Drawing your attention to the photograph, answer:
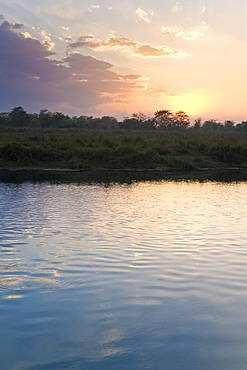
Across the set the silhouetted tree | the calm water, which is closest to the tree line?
the silhouetted tree

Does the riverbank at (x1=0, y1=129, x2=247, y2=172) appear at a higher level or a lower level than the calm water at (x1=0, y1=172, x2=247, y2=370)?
higher

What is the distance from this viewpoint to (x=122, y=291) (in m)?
6.89

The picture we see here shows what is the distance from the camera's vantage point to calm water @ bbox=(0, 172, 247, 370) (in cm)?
488

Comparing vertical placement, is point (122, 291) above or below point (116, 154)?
below

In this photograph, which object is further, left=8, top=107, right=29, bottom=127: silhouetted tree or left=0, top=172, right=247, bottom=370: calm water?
left=8, top=107, right=29, bottom=127: silhouetted tree

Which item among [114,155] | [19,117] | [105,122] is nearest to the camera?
[114,155]

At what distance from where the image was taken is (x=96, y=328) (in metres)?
5.49

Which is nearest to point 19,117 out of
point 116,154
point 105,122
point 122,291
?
point 105,122

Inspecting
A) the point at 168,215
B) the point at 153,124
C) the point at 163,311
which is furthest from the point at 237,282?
the point at 153,124

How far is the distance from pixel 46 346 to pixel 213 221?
951 centimetres

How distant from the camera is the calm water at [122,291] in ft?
16.0

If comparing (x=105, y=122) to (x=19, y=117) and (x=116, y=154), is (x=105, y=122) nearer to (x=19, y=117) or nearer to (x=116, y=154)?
(x=19, y=117)

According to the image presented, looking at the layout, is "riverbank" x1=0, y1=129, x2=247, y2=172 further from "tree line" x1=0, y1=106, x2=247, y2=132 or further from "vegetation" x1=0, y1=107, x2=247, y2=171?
"tree line" x1=0, y1=106, x2=247, y2=132

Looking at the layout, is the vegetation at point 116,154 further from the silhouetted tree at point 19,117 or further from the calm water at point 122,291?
the silhouetted tree at point 19,117
